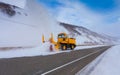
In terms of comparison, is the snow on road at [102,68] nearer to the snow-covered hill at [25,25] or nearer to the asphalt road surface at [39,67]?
the asphalt road surface at [39,67]

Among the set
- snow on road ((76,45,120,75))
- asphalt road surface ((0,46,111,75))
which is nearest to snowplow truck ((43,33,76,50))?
asphalt road surface ((0,46,111,75))

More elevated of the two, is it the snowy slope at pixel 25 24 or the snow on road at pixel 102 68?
the snowy slope at pixel 25 24

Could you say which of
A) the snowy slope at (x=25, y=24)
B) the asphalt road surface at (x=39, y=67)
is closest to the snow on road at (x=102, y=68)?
the asphalt road surface at (x=39, y=67)

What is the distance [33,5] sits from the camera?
286 ft

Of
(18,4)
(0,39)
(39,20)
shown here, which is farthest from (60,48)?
(18,4)

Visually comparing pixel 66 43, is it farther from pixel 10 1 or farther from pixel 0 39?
pixel 10 1

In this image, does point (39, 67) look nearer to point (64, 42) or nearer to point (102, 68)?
point (102, 68)

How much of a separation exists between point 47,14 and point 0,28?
96.1 ft

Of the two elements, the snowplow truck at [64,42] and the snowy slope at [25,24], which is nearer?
the snowplow truck at [64,42]

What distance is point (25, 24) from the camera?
232ft

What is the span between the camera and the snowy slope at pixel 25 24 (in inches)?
2204

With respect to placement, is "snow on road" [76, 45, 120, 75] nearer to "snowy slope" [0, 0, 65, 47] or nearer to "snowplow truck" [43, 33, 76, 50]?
"snowplow truck" [43, 33, 76, 50]

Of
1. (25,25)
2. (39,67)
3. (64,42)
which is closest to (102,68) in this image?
(39,67)

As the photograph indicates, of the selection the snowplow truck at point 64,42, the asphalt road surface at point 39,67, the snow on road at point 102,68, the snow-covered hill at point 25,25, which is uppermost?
the snow-covered hill at point 25,25
